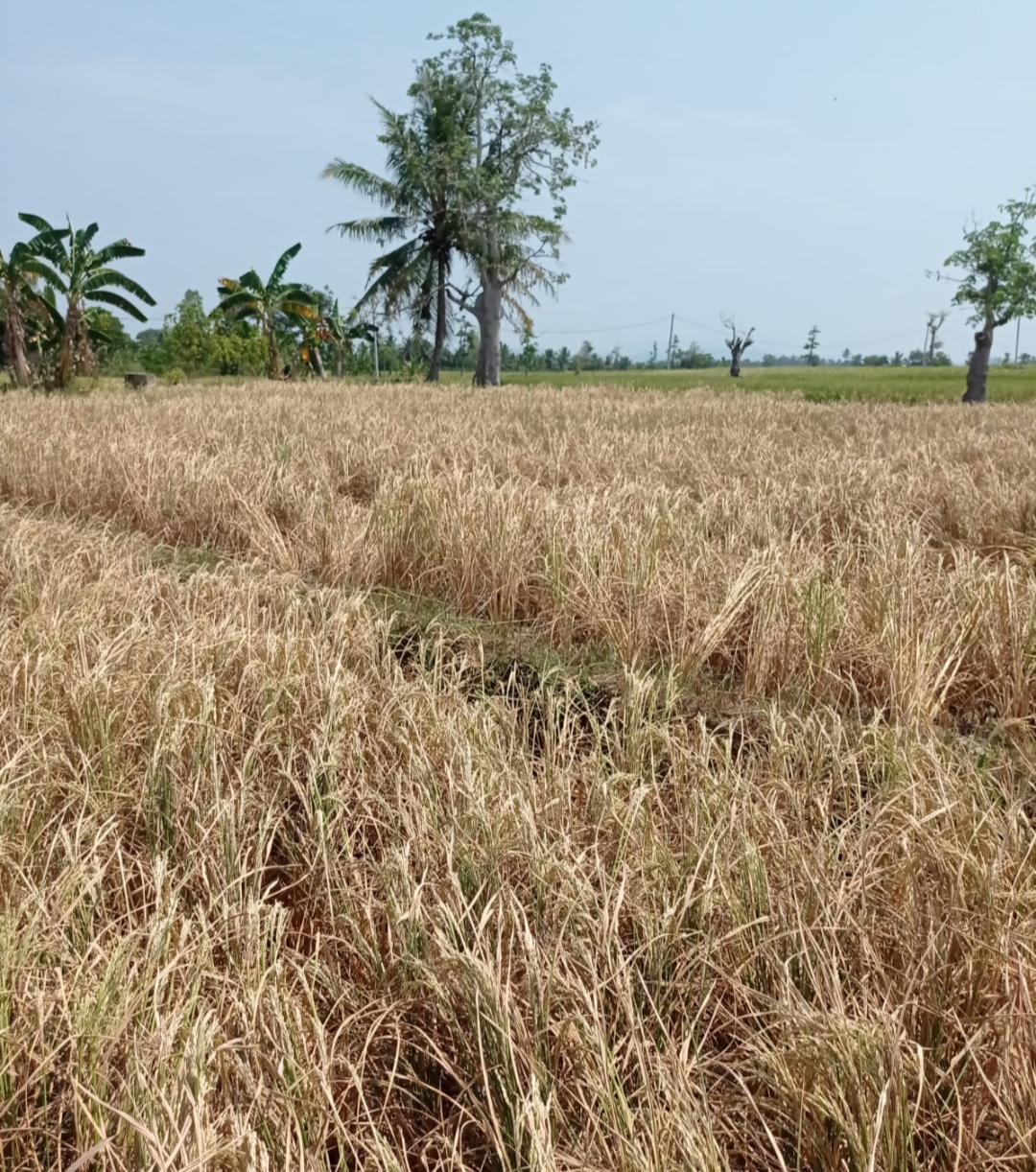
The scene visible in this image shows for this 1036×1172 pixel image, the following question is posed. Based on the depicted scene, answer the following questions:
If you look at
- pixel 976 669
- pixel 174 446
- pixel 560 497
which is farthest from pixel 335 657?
pixel 174 446

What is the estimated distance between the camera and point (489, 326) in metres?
22.7

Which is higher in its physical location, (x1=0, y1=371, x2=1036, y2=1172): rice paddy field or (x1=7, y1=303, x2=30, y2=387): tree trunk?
(x1=7, y1=303, x2=30, y2=387): tree trunk

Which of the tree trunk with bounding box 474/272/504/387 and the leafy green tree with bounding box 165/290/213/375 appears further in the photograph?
the leafy green tree with bounding box 165/290/213/375

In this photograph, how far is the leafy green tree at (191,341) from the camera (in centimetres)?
3172

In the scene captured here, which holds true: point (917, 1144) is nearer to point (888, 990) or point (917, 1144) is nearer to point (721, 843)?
point (888, 990)

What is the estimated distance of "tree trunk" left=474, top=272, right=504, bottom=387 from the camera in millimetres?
22672

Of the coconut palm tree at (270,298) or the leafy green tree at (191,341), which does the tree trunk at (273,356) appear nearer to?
the coconut palm tree at (270,298)

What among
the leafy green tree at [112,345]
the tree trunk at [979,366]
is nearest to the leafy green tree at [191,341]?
the leafy green tree at [112,345]

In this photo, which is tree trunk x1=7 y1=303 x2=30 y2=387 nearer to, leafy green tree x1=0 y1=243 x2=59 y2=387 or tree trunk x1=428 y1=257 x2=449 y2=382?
leafy green tree x1=0 y1=243 x2=59 y2=387

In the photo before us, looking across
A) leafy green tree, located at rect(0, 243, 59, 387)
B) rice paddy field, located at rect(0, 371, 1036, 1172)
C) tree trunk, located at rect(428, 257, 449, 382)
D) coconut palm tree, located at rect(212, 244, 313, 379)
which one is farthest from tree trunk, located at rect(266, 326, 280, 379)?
rice paddy field, located at rect(0, 371, 1036, 1172)

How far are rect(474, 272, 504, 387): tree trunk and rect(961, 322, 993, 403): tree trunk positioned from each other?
11.0 m

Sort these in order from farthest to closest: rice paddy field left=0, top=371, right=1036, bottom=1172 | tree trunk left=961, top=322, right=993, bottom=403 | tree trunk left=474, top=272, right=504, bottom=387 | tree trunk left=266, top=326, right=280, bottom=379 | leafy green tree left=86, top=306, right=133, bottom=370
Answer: leafy green tree left=86, top=306, right=133, bottom=370
tree trunk left=266, top=326, right=280, bottom=379
tree trunk left=474, top=272, right=504, bottom=387
tree trunk left=961, top=322, right=993, bottom=403
rice paddy field left=0, top=371, right=1036, bottom=1172

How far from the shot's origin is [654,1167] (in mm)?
1104

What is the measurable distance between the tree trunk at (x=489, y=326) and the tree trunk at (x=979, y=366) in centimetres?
1101
